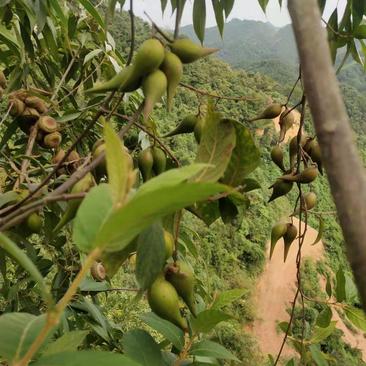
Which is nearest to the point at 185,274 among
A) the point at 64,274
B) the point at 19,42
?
the point at 64,274

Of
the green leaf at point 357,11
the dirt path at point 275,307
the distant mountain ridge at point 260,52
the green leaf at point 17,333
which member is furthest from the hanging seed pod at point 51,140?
the distant mountain ridge at point 260,52

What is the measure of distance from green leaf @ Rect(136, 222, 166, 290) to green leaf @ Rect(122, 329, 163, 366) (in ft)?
0.41

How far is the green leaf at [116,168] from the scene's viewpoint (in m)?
0.25

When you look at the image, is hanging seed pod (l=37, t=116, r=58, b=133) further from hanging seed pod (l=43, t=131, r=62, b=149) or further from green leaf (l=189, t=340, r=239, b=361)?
green leaf (l=189, t=340, r=239, b=361)

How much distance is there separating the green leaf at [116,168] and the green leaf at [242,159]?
0.19 meters

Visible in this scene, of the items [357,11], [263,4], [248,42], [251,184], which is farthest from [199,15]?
[248,42]

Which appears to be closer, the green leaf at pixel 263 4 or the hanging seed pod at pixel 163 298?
the hanging seed pod at pixel 163 298

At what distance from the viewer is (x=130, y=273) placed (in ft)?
24.1

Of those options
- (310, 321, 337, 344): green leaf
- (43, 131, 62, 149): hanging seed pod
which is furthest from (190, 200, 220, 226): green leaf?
(310, 321, 337, 344): green leaf

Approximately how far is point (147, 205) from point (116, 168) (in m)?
0.04

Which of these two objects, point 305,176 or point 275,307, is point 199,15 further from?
point 275,307

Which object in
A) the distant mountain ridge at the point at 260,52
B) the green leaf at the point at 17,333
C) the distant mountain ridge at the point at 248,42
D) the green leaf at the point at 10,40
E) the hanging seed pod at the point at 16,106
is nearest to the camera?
the green leaf at the point at 17,333

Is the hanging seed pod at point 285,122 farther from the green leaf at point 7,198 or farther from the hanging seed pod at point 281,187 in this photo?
the green leaf at point 7,198

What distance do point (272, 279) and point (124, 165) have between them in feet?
41.8
